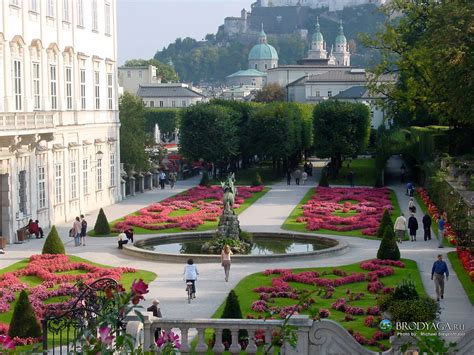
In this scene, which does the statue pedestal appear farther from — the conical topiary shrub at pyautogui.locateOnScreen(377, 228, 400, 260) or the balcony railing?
the balcony railing

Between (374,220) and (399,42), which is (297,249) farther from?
(399,42)

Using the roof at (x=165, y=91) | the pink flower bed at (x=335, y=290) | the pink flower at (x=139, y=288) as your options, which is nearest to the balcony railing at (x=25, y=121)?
the pink flower bed at (x=335, y=290)

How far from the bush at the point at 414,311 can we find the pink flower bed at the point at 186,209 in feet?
73.9

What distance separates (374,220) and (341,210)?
5.56 m

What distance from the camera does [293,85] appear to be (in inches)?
5950

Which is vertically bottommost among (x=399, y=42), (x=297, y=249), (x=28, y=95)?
(x=297, y=249)

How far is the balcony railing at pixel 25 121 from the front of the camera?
3594cm

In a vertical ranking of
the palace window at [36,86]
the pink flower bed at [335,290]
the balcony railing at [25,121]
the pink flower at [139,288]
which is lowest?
the pink flower bed at [335,290]

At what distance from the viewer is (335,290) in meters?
26.3

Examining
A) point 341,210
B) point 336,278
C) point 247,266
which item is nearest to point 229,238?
point 247,266

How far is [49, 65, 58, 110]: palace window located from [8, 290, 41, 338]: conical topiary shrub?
82.5 feet

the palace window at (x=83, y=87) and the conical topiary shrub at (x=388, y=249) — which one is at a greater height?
the palace window at (x=83, y=87)

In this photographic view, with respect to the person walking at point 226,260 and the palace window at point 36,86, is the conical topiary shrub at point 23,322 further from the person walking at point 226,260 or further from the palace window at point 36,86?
the palace window at point 36,86

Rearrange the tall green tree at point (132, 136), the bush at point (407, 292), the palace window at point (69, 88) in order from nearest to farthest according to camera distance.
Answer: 1. the bush at point (407, 292)
2. the palace window at point (69, 88)
3. the tall green tree at point (132, 136)
